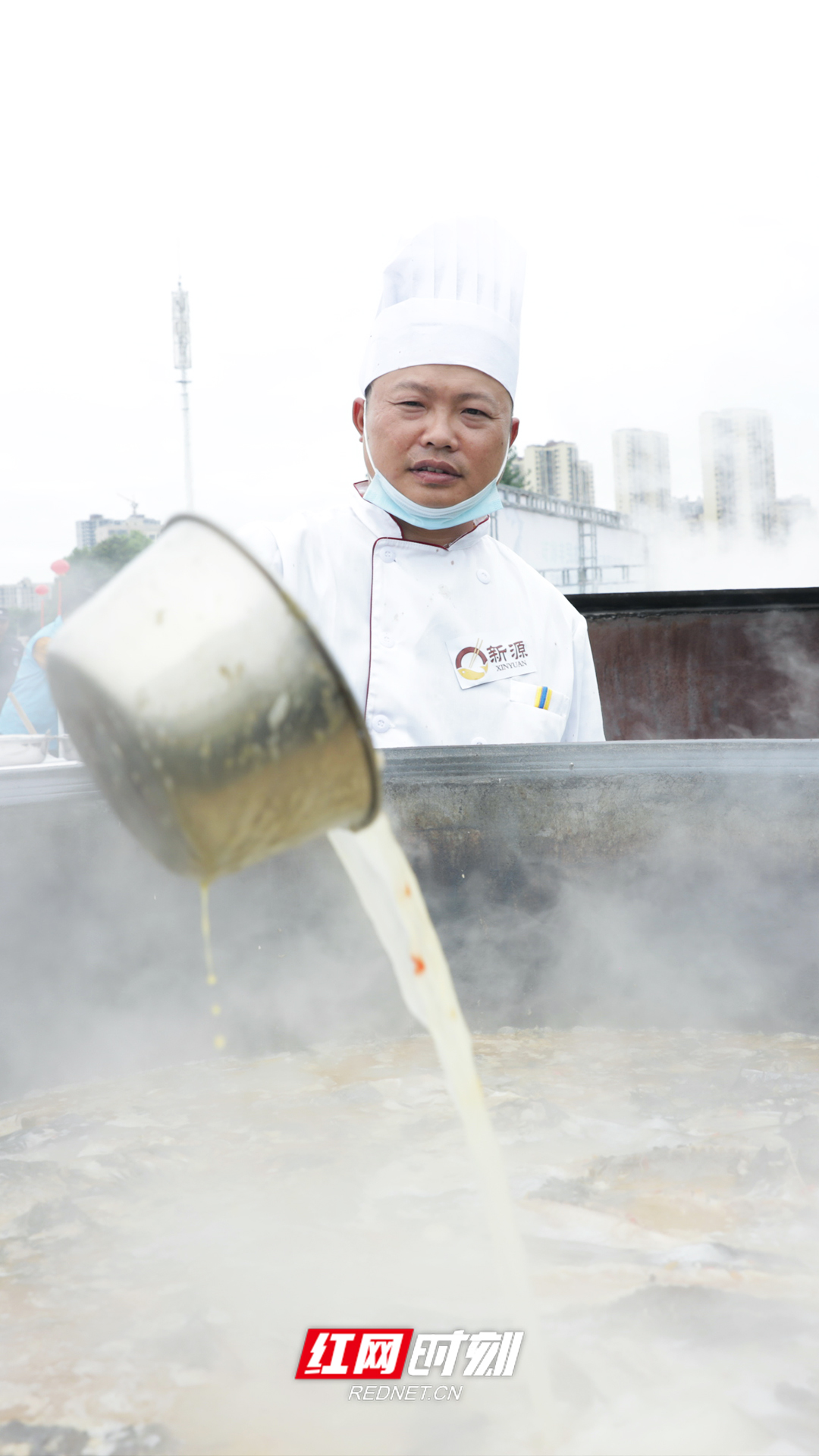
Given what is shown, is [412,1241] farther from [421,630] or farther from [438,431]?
[438,431]

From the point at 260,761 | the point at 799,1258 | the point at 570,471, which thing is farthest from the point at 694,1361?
the point at 570,471

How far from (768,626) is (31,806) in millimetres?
3000

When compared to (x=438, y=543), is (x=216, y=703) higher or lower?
lower

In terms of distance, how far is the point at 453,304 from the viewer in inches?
79.6

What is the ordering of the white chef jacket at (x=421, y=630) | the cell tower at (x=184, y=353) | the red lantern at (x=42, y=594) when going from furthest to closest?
the cell tower at (x=184, y=353) → the red lantern at (x=42, y=594) → the white chef jacket at (x=421, y=630)

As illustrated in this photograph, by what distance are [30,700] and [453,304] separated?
12.7 ft

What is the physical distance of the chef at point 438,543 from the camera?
1.98 meters

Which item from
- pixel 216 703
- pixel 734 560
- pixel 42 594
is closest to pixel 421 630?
pixel 216 703

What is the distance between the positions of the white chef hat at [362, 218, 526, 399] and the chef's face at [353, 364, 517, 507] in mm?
33

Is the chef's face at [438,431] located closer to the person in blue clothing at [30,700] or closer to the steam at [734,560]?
the person in blue clothing at [30,700]

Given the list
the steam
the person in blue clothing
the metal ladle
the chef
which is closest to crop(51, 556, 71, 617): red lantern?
the person in blue clothing

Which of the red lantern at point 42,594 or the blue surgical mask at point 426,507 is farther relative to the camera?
the red lantern at point 42,594

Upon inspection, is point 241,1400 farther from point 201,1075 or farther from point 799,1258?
point 201,1075

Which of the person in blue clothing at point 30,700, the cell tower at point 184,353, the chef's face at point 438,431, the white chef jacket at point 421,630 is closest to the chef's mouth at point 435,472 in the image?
the chef's face at point 438,431
